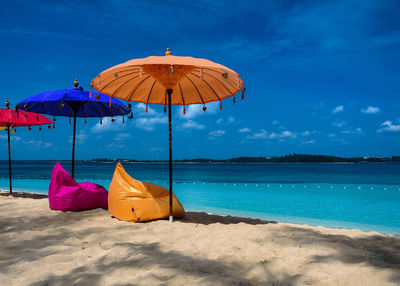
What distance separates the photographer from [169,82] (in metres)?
5.44

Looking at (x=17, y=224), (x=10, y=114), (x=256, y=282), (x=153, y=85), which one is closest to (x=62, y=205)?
(x=17, y=224)

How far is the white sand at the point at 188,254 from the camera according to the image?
288 cm

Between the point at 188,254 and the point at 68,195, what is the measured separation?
12.3 ft

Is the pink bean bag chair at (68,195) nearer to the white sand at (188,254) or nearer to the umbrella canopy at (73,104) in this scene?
the white sand at (188,254)

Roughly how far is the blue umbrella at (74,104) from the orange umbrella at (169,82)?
27.3 inches

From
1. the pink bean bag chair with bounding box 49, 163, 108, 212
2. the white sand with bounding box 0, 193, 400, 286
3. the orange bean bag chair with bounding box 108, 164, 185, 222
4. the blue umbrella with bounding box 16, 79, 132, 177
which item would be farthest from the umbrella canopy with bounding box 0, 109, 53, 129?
the orange bean bag chair with bounding box 108, 164, 185, 222

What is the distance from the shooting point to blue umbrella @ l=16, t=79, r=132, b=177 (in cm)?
705

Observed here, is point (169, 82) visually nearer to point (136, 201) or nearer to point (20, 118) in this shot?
point (136, 201)

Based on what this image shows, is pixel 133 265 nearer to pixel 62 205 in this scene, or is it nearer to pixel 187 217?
pixel 187 217

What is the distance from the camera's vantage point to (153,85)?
6.47 m

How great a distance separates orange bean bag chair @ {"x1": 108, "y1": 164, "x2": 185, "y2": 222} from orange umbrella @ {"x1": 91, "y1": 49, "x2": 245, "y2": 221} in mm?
315

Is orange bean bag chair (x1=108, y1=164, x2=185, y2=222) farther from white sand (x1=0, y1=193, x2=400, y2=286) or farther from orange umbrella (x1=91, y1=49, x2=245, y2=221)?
orange umbrella (x1=91, y1=49, x2=245, y2=221)

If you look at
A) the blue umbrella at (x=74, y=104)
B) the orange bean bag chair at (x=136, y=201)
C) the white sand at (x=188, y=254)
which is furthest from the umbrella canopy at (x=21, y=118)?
the orange bean bag chair at (x=136, y=201)

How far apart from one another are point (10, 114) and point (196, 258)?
814 cm
